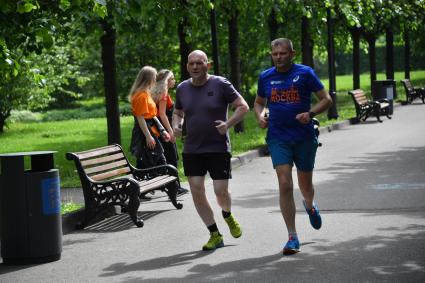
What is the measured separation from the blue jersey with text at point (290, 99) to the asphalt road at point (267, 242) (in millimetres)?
1048

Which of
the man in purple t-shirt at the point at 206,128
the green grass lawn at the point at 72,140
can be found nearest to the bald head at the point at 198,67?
the man in purple t-shirt at the point at 206,128

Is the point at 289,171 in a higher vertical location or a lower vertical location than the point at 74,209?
higher

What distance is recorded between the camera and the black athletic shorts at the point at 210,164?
8289 millimetres

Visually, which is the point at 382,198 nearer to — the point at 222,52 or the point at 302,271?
the point at 302,271

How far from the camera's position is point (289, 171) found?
314 inches

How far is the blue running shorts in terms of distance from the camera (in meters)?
7.95

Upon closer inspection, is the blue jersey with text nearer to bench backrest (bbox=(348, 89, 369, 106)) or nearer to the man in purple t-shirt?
the man in purple t-shirt

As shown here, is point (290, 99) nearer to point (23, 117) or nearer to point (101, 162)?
point (101, 162)

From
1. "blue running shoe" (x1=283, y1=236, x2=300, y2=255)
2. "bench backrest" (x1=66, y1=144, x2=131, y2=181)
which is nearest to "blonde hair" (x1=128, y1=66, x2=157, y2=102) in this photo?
"bench backrest" (x1=66, y1=144, x2=131, y2=181)

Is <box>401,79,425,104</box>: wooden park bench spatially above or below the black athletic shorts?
below

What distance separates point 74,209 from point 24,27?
346 cm

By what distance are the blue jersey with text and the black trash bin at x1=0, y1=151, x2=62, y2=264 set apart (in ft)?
7.06

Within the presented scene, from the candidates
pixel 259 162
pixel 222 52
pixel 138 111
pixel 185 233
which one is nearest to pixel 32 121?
pixel 222 52

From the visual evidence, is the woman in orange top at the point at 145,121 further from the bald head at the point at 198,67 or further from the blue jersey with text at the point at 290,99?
the blue jersey with text at the point at 290,99
